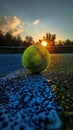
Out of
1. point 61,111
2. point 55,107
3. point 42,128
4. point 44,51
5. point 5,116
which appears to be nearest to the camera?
point 42,128

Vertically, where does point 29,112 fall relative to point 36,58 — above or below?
below

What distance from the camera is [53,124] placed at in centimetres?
198

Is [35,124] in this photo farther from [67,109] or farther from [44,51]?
[44,51]

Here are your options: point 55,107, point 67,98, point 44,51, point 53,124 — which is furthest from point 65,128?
point 44,51

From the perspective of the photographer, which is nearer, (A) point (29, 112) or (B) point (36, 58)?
(A) point (29, 112)

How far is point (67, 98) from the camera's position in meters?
3.07

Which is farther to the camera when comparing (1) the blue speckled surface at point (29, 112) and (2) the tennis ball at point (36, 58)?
(2) the tennis ball at point (36, 58)

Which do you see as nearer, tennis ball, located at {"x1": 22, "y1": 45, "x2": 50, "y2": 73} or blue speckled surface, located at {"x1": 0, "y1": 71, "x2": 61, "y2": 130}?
blue speckled surface, located at {"x1": 0, "y1": 71, "x2": 61, "y2": 130}

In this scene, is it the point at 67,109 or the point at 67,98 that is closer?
the point at 67,109

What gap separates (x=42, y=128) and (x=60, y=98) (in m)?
1.25

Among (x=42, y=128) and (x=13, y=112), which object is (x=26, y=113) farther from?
(x=42, y=128)

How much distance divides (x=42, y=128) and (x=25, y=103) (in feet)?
2.95

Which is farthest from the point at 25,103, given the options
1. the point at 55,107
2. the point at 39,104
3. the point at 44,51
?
the point at 44,51

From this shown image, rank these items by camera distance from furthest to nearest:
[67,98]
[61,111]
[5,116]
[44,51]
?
[44,51]
[67,98]
[61,111]
[5,116]
